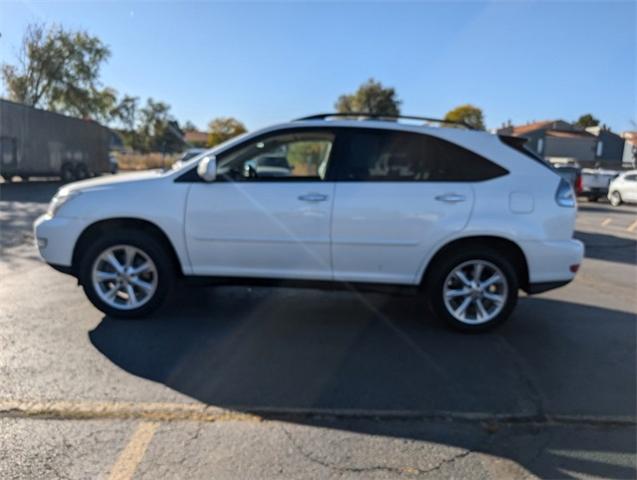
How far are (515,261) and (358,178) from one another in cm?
159

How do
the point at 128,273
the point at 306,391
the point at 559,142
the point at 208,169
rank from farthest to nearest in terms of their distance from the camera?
the point at 559,142 → the point at 128,273 → the point at 208,169 → the point at 306,391

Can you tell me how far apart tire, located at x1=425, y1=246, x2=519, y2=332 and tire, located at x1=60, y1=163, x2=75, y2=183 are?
840 inches

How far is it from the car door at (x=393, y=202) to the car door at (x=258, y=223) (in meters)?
0.15

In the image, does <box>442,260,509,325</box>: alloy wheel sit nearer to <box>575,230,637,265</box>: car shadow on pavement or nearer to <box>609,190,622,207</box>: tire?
<box>575,230,637,265</box>: car shadow on pavement

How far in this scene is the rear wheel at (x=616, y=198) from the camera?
22.9 meters

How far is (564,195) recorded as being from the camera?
14.8ft

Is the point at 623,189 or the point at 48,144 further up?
the point at 48,144

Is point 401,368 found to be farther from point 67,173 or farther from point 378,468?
point 67,173

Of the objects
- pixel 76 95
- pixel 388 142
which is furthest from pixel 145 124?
pixel 388 142

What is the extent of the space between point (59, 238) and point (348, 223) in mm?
2542

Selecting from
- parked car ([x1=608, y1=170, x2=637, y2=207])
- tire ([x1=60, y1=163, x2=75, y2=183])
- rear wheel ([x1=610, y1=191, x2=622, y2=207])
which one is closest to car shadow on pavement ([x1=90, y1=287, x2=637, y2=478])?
tire ([x1=60, y1=163, x2=75, y2=183])

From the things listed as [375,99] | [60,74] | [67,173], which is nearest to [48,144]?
[67,173]

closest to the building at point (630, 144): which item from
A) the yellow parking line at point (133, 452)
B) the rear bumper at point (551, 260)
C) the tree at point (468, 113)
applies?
the rear bumper at point (551, 260)

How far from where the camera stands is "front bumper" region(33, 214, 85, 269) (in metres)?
4.56
